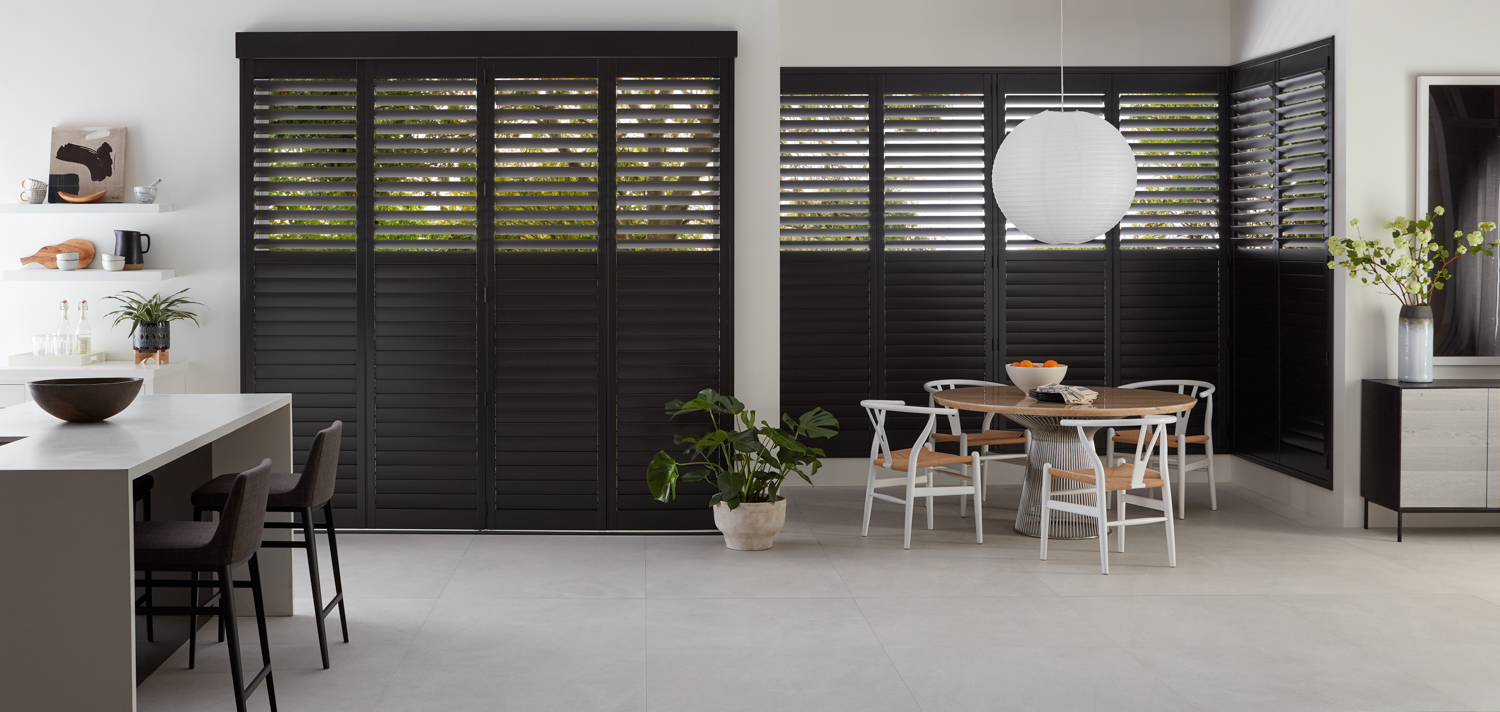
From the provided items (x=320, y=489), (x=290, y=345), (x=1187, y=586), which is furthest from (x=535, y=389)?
(x=1187, y=586)

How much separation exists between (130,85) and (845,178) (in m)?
3.86

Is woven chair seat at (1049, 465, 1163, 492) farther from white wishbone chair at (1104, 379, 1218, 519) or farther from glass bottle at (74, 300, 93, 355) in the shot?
glass bottle at (74, 300, 93, 355)

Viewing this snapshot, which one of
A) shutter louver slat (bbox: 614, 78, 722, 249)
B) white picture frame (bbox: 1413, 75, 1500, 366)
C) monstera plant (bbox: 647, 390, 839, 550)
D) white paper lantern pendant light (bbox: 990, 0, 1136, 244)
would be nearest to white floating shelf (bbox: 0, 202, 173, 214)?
shutter louver slat (bbox: 614, 78, 722, 249)

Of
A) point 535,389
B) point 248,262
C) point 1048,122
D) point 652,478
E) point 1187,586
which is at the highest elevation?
point 1048,122

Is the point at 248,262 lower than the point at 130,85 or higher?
lower

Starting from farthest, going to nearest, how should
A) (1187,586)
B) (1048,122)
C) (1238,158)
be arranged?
(1238,158)
(1048,122)
(1187,586)

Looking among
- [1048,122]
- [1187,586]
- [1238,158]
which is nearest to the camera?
[1187,586]

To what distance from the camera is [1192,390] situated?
263 inches

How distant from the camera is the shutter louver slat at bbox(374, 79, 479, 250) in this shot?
530 centimetres

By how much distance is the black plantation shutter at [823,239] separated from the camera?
21.9 feet

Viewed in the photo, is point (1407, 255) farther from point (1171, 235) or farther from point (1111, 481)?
point (1111, 481)

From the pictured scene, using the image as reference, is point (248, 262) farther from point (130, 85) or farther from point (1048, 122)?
point (1048, 122)

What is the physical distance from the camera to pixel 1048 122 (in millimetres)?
4914

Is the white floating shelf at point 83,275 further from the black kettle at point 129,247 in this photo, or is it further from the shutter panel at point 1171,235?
the shutter panel at point 1171,235
